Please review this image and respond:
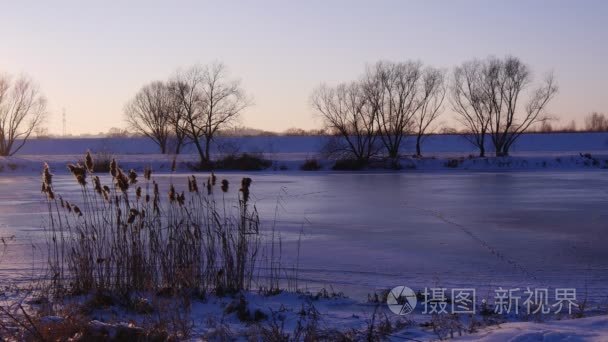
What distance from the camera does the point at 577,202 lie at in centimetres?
1717

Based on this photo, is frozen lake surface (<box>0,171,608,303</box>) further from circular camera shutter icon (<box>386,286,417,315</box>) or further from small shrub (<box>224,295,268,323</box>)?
small shrub (<box>224,295,268,323</box>)

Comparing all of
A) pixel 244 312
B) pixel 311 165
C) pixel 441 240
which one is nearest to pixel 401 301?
pixel 244 312

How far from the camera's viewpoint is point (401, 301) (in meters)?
6.30

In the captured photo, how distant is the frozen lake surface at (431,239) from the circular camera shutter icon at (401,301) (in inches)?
16.4

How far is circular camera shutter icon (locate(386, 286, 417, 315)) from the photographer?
605 cm

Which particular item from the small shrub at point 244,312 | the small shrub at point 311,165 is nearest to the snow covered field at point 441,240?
the small shrub at point 244,312

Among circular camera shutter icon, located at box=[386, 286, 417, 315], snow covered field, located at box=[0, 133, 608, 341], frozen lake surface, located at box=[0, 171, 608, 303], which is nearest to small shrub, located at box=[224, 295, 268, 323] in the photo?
snow covered field, located at box=[0, 133, 608, 341]

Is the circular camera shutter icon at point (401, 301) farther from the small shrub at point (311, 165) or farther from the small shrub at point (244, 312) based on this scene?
the small shrub at point (311, 165)

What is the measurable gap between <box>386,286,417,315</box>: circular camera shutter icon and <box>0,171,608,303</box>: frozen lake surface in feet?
1.36

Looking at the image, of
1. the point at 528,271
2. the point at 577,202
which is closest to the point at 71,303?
the point at 528,271

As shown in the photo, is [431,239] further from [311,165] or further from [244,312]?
[311,165]

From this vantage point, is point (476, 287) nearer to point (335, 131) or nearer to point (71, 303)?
point (71, 303)

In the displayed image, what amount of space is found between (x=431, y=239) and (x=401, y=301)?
458cm

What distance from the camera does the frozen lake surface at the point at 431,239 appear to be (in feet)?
25.1
